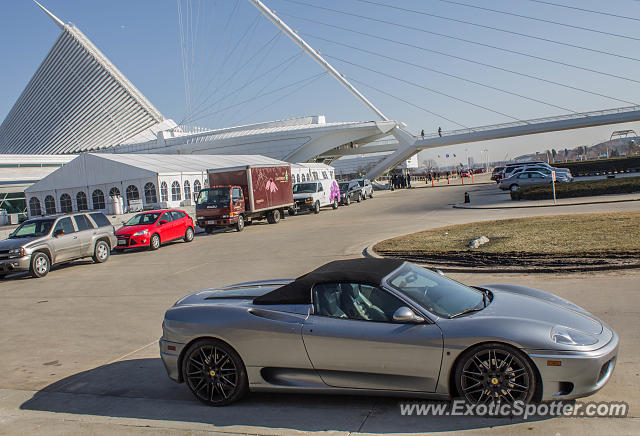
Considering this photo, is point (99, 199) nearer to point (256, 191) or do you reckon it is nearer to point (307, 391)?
point (256, 191)

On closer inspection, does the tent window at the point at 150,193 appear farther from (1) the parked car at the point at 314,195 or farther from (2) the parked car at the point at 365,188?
(2) the parked car at the point at 365,188

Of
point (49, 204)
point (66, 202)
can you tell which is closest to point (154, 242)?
point (66, 202)

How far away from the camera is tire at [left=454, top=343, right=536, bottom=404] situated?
426 cm

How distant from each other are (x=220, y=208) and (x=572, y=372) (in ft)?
70.0

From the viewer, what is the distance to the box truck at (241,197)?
80.2 ft

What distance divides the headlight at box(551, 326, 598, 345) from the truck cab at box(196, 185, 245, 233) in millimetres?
20662

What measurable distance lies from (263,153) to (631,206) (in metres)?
63.4

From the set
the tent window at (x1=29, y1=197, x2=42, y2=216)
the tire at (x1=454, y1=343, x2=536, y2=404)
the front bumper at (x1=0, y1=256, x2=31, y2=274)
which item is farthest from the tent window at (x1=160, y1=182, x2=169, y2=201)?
the tire at (x1=454, y1=343, x2=536, y2=404)

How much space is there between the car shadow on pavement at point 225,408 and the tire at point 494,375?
0.18 metres

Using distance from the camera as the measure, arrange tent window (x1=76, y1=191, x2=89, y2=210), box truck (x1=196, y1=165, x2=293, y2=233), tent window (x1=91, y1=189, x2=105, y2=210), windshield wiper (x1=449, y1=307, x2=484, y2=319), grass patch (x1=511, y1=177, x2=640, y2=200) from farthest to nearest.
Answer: tent window (x1=76, y1=191, x2=89, y2=210) < tent window (x1=91, y1=189, x2=105, y2=210) < grass patch (x1=511, y1=177, x2=640, y2=200) < box truck (x1=196, y1=165, x2=293, y2=233) < windshield wiper (x1=449, y1=307, x2=484, y2=319)

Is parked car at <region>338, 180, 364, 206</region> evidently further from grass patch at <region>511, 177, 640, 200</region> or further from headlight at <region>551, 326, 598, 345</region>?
headlight at <region>551, 326, 598, 345</region>

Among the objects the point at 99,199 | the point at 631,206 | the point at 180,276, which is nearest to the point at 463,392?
the point at 180,276

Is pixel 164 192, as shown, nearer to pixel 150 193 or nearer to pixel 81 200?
pixel 150 193

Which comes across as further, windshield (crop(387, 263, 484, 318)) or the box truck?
the box truck
